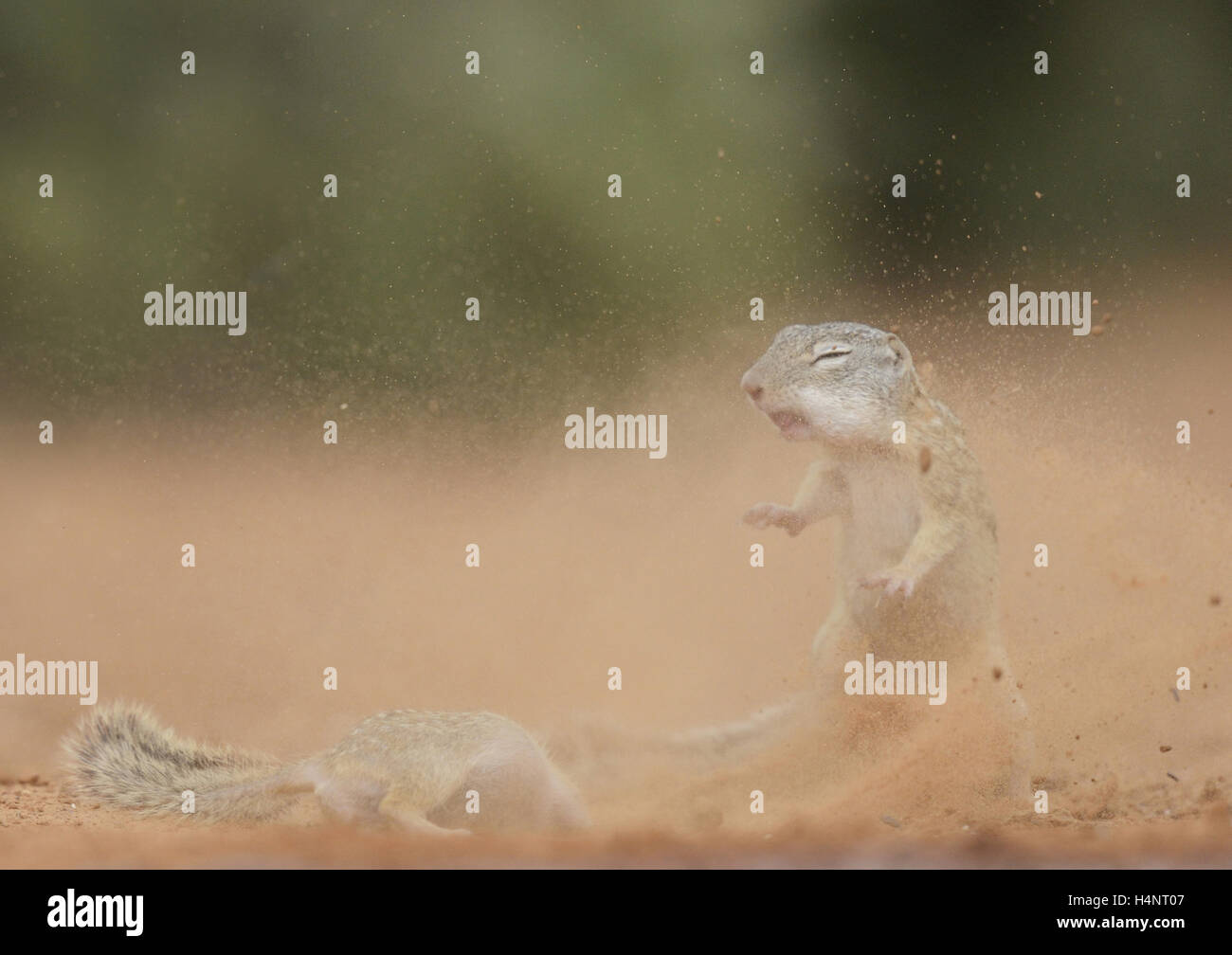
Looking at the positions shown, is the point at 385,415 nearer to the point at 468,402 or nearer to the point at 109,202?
the point at 468,402

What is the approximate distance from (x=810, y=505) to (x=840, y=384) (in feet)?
2.59

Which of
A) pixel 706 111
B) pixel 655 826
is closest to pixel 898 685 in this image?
pixel 655 826

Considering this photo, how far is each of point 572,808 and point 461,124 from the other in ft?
20.2

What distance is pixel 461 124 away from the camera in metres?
10.9

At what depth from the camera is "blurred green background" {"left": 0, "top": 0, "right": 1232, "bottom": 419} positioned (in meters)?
10.4

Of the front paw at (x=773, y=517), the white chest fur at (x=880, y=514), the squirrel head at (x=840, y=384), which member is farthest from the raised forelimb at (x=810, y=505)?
the squirrel head at (x=840, y=384)

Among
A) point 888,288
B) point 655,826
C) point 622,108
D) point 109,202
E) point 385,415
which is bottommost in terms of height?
point 655,826

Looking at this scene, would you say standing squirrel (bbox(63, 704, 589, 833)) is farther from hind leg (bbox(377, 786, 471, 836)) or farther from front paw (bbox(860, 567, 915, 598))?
front paw (bbox(860, 567, 915, 598))

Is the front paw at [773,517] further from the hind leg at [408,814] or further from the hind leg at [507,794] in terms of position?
the hind leg at [408,814]

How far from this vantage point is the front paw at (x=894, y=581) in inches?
273

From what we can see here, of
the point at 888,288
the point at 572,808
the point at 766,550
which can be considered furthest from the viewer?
the point at 888,288

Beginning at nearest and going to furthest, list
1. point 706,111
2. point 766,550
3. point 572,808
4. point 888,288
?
point 572,808 < point 766,550 < point 888,288 < point 706,111

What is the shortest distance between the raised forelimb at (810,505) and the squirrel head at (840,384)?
0.35m

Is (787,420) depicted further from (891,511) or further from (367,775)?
(367,775)
